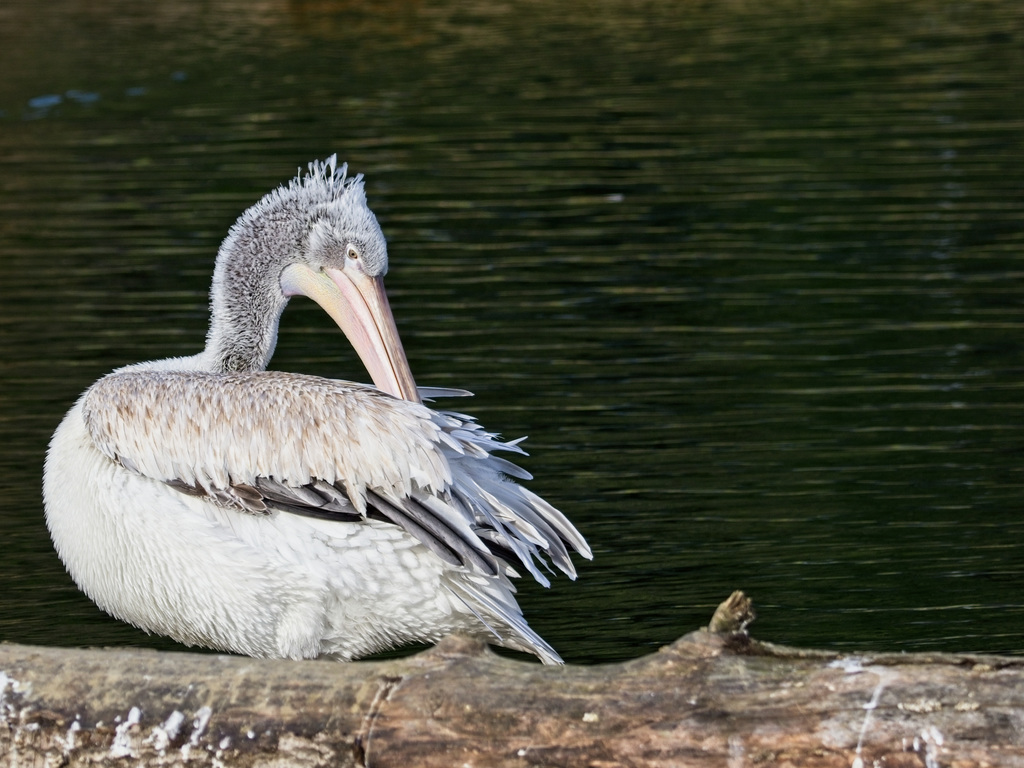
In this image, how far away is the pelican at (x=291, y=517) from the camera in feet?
13.2

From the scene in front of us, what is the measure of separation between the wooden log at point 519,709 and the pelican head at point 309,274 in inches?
58.0

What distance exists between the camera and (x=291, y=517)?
4.12 meters

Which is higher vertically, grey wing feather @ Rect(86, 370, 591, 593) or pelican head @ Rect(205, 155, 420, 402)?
pelican head @ Rect(205, 155, 420, 402)

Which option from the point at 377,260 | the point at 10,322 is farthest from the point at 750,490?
the point at 10,322

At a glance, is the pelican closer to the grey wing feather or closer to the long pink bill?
the grey wing feather

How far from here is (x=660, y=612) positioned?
196 inches

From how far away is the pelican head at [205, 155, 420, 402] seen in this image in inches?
181

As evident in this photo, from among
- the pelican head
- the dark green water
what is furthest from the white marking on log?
the dark green water

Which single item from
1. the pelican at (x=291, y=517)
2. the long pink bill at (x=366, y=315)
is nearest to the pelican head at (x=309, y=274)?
the long pink bill at (x=366, y=315)

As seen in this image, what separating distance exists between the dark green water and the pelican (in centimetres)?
68

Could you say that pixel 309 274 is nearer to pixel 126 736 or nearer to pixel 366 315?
pixel 366 315

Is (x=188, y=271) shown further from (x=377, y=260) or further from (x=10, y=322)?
(x=377, y=260)

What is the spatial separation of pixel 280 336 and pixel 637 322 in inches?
72.5

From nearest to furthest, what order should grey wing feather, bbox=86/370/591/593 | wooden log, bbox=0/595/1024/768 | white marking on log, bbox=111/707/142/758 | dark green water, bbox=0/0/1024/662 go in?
1. wooden log, bbox=0/595/1024/768
2. white marking on log, bbox=111/707/142/758
3. grey wing feather, bbox=86/370/591/593
4. dark green water, bbox=0/0/1024/662
